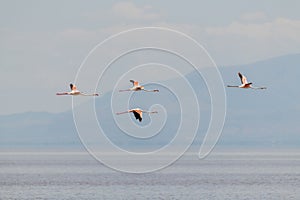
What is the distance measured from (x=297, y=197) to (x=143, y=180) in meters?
43.2

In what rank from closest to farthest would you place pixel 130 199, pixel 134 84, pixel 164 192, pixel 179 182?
pixel 134 84, pixel 130 199, pixel 164 192, pixel 179 182

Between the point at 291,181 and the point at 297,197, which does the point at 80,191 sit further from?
the point at 291,181

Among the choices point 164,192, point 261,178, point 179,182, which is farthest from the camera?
point 261,178

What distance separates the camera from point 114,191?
13538 cm

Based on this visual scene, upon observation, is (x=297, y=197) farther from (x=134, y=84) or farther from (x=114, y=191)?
(x=134, y=84)

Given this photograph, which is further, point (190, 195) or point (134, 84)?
point (190, 195)

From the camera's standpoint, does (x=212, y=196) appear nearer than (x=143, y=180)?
Yes

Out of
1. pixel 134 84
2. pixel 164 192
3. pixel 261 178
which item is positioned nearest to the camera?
pixel 134 84

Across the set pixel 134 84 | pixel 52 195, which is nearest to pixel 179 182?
pixel 52 195

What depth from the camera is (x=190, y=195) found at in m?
128

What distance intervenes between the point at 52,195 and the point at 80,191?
299 inches

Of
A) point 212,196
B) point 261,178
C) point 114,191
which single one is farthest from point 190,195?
point 261,178

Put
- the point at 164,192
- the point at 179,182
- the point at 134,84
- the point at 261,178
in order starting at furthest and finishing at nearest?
the point at 261,178 < the point at 179,182 < the point at 164,192 < the point at 134,84

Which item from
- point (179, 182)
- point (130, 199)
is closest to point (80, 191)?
point (130, 199)
